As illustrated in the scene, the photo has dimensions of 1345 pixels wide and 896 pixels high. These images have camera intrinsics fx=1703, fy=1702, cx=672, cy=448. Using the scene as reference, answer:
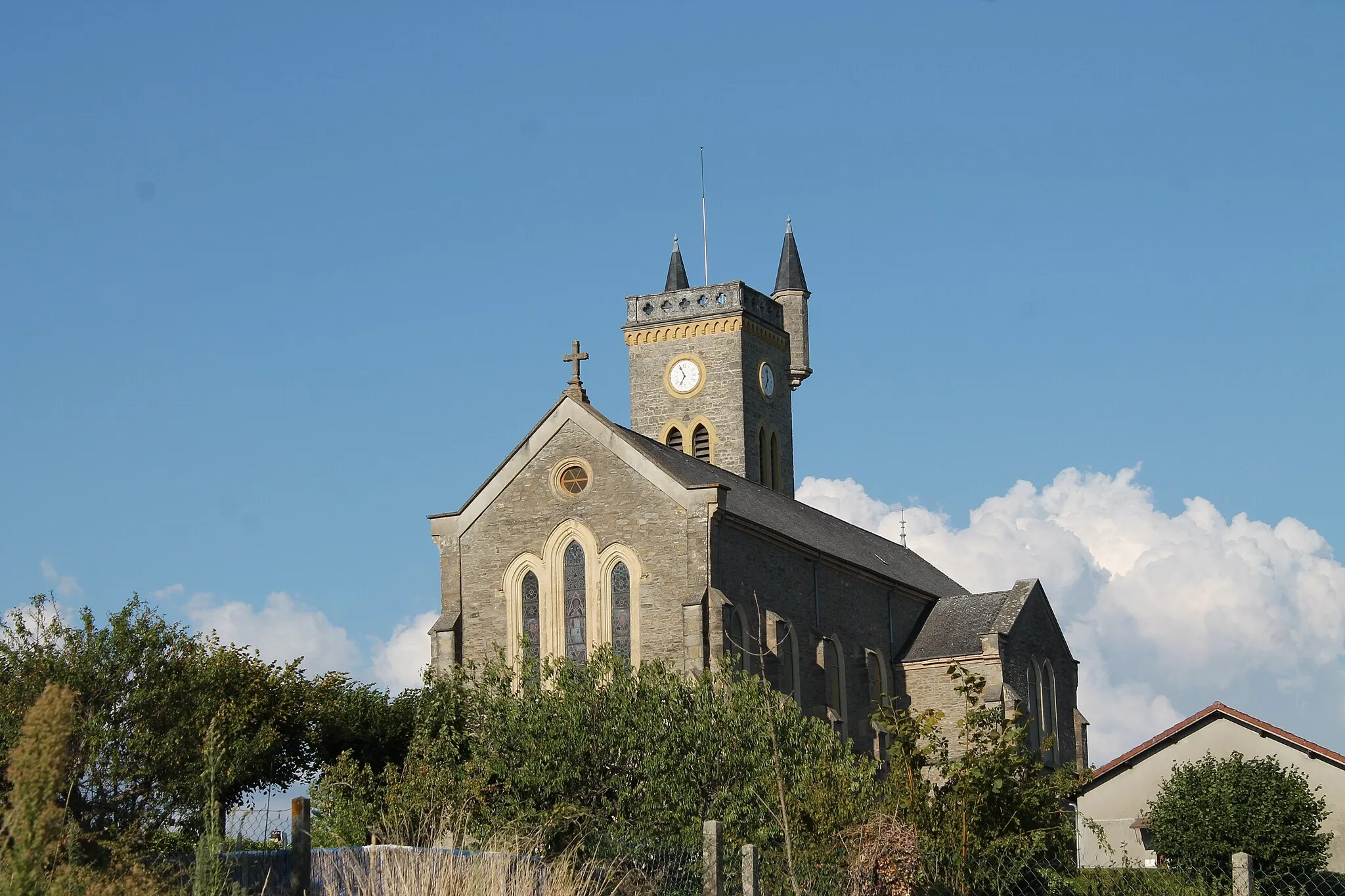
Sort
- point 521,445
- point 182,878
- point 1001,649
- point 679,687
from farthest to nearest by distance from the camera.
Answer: point 1001,649 → point 521,445 → point 679,687 → point 182,878

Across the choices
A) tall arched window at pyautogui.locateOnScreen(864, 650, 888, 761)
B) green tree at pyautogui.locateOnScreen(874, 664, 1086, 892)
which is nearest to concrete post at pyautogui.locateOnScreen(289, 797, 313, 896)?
green tree at pyautogui.locateOnScreen(874, 664, 1086, 892)

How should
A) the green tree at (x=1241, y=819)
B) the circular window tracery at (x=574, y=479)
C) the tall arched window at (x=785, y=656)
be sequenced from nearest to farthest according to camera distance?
the green tree at (x=1241, y=819), the circular window tracery at (x=574, y=479), the tall arched window at (x=785, y=656)

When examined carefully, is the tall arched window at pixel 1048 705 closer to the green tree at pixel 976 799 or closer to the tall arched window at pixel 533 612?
the tall arched window at pixel 533 612

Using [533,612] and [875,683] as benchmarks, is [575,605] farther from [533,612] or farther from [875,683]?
[875,683]

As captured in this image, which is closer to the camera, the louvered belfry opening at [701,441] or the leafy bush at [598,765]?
the leafy bush at [598,765]

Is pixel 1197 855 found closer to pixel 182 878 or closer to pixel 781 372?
pixel 182 878

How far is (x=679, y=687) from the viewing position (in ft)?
93.9

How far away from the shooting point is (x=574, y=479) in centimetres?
3866

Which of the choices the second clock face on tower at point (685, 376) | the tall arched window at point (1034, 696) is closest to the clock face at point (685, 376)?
the second clock face on tower at point (685, 376)

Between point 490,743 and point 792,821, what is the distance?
29.3 feet

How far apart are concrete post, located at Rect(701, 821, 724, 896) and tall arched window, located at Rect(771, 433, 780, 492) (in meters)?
46.4

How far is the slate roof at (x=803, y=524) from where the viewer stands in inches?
1581

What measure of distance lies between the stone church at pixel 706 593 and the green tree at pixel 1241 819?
2913mm

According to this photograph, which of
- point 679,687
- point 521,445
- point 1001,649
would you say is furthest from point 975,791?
point 1001,649
